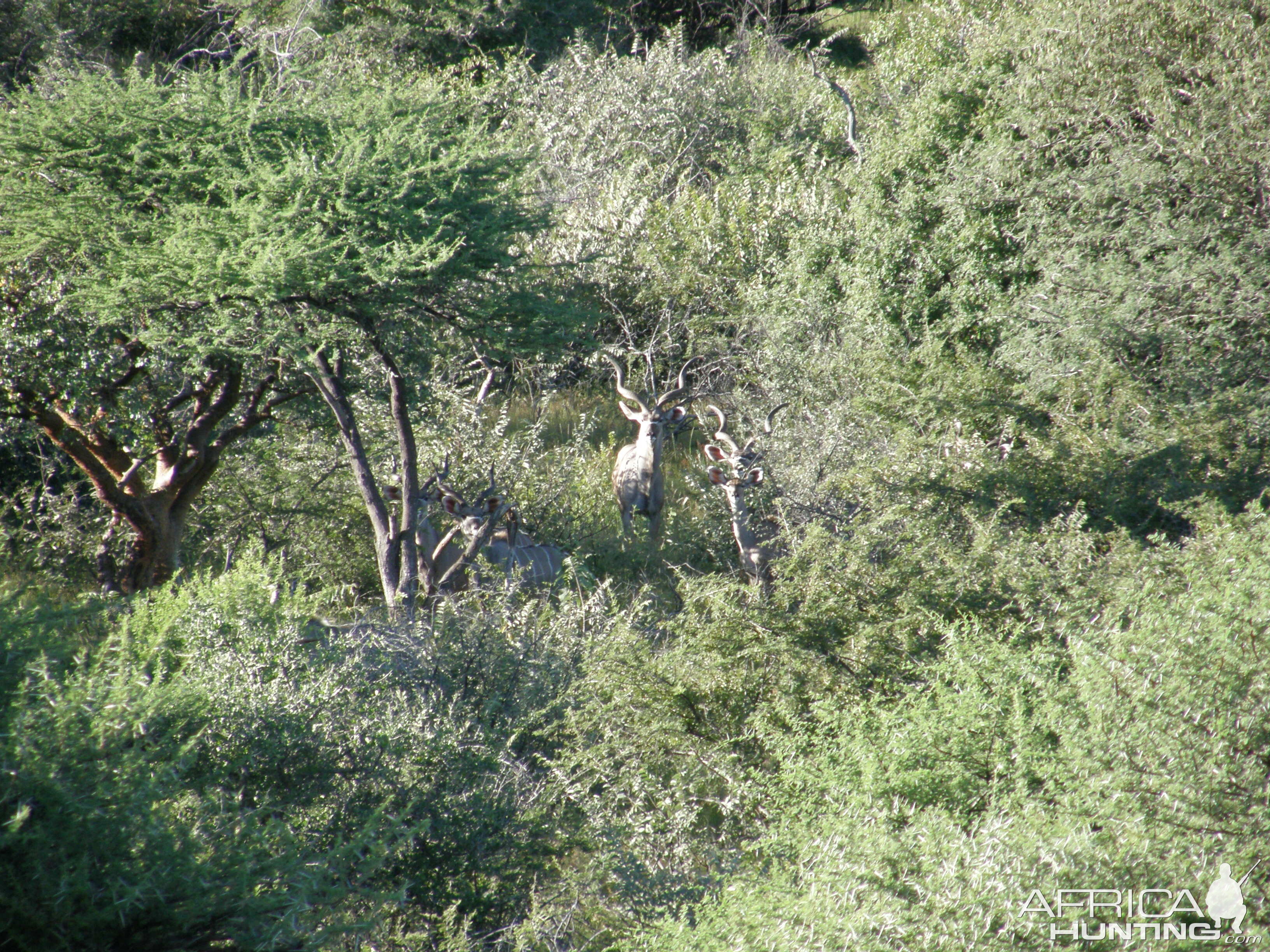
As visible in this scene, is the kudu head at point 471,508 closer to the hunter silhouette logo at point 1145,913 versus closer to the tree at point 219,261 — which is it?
the tree at point 219,261

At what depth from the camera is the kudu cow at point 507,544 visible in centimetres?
811

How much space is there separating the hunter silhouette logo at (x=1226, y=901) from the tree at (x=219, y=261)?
208 inches

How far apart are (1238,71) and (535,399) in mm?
9165

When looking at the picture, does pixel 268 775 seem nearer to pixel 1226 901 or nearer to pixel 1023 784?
pixel 1023 784

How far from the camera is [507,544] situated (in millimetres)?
8867

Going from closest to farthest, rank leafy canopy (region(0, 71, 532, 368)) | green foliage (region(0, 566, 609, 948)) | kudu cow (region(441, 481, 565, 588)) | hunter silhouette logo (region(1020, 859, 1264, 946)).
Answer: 1. hunter silhouette logo (region(1020, 859, 1264, 946))
2. green foliage (region(0, 566, 609, 948))
3. leafy canopy (region(0, 71, 532, 368))
4. kudu cow (region(441, 481, 565, 588))

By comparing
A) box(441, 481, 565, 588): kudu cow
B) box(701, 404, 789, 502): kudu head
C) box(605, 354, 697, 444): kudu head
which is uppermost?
box(701, 404, 789, 502): kudu head

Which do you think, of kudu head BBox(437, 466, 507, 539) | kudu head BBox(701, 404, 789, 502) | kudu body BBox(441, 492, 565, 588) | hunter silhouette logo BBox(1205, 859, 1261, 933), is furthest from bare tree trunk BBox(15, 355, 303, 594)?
hunter silhouette logo BBox(1205, 859, 1261, 933)

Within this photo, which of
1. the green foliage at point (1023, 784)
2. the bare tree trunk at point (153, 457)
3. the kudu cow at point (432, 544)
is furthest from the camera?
the kudu cow at point (432, 544)

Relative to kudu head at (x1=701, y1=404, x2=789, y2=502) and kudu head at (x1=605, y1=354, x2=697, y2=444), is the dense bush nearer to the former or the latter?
kudu head at (x1=701, y1=404, x2=789, y2=502)

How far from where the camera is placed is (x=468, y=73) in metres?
20.0

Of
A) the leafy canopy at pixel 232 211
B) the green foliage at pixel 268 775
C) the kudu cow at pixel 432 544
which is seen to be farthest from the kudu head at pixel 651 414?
the green foliage at pixel 268 775

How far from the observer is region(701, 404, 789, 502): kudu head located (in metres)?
8.70

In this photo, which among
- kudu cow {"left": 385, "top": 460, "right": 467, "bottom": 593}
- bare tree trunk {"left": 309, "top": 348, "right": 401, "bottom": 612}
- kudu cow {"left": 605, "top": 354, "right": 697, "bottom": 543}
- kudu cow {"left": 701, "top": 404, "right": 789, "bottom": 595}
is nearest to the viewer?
bare tree trunk {"left": 309, "top": 348, "right": 401, "bottom": 612}
